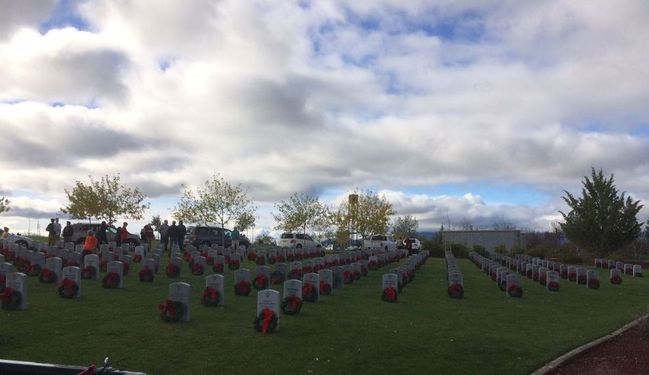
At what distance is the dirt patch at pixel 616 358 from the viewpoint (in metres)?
8.48

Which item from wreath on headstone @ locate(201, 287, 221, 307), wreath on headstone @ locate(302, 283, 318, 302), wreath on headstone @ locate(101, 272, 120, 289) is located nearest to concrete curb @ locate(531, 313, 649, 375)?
wreath on headstone @ locate(302, 283, 318, 302)

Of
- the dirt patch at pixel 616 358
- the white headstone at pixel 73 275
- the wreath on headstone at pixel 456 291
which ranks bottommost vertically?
the dirt patch at pixel 616 358

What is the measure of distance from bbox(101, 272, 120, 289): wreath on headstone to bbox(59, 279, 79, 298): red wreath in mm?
1971

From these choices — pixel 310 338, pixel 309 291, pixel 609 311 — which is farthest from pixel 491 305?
pixel 310 338

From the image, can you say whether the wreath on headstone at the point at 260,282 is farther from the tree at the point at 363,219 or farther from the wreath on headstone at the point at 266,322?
the tree at the point at 363,219

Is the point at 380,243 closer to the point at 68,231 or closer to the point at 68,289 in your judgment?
the point at 68,231

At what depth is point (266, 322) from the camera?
10.2 metres

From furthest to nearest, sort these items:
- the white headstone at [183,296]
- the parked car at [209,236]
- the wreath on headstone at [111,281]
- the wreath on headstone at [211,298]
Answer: the parked car at [209,236] < the wreath on headstone at [111,281] < the wreath on headstone at [211,298] < the white headstone at [183,296]

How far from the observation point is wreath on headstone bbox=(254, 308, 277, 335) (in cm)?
1016

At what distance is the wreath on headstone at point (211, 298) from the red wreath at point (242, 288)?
1928 mm

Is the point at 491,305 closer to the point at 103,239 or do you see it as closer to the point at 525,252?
the point at 103,239

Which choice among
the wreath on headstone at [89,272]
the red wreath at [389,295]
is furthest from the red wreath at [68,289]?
the red wreath at [389,295]

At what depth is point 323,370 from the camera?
8109 mm

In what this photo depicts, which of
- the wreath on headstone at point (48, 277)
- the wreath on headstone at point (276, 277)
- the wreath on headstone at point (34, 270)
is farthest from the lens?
the wreath on headstone at point (276, 277)
